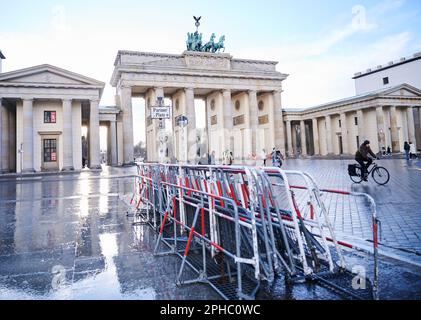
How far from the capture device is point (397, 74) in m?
66.9

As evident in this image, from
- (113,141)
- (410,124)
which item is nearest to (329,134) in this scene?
(410,124)

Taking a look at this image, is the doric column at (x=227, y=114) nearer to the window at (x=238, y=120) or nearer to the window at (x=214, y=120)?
the window at (x=214, y=120)

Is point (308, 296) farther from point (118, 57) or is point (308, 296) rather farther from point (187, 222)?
point (118, 57)

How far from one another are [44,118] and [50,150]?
3724mm

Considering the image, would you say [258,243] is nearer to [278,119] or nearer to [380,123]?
[278,119]

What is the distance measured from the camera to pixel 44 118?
3619 centimetres

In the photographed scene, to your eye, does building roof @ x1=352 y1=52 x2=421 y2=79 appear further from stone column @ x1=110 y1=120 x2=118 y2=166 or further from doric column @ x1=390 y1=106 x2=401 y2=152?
stone column @ x1=110 y1=120 x2=118 y2=166

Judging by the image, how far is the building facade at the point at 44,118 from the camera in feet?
109

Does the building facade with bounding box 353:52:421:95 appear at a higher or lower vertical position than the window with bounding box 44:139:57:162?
higher

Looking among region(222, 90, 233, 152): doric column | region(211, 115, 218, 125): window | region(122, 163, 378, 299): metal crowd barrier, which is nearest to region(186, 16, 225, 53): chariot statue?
region(222, 90, 233, 152): doric column

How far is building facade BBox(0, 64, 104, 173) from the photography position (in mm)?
33344

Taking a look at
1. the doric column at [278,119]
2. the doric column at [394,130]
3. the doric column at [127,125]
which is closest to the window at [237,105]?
the doric column at [278,119]
